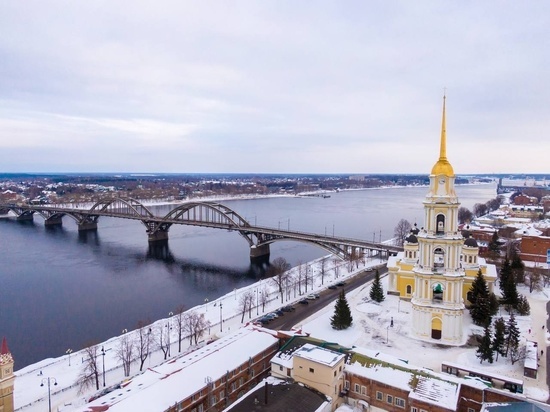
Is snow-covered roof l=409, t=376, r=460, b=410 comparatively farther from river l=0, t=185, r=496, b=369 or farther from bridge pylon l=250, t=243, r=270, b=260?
bridge pylon l=250, t=243, r=270, b=260

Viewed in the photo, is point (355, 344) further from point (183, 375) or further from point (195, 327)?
point (183, 375)

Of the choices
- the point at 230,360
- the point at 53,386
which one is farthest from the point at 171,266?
the point at 230,360

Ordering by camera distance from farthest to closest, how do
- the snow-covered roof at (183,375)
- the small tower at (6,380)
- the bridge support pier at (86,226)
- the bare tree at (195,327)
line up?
the bridge support pier at (86,226) < the bare tree at (195,327) < the small tower at (6,380) < the snow-covered roof at (183,375)

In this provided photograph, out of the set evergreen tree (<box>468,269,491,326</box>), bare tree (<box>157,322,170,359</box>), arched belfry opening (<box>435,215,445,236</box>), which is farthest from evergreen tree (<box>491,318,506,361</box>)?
bare tree (<box>157,322,170,359</box>)

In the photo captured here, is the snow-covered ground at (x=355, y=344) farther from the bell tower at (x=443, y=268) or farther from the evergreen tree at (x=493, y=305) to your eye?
the evergreen tree at (x=493, y=305)

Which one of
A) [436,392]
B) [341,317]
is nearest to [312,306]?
[341,317]

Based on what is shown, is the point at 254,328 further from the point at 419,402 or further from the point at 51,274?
the point at 51,274

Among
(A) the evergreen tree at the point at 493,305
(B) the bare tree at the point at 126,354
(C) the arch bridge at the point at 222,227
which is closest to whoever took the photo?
(B) the bare tree at the point at 126,354

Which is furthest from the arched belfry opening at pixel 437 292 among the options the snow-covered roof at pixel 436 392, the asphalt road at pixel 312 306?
the snow-covered roof at pixel 436 392
